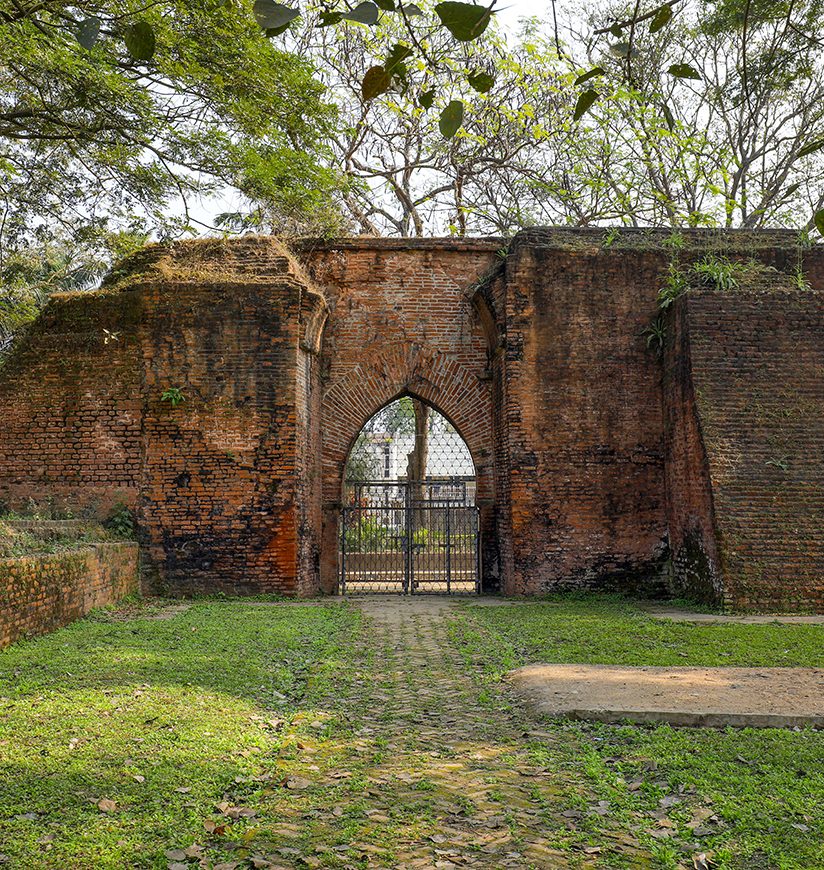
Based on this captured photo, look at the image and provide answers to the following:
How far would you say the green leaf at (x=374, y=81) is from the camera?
6.65 feet

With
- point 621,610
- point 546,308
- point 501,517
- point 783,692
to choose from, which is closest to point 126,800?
point 783,692

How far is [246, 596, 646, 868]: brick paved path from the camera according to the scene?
2949mm

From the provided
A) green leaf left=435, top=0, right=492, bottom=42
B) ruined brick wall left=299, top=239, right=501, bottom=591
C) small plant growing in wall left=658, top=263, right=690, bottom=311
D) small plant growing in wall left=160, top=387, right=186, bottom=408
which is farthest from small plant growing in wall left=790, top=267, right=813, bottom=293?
green leaf left=435, top=0, right=492, bottom=42

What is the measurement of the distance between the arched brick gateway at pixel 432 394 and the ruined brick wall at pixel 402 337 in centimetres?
3

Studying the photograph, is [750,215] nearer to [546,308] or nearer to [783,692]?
[546,308]

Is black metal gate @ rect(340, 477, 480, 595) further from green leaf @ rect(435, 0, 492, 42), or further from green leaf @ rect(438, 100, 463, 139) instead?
green leaf @ rect(435, 0, 492, 42)

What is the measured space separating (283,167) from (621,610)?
6486 mm

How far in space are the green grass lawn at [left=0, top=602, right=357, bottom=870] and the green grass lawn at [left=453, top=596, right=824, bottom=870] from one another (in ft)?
4.80

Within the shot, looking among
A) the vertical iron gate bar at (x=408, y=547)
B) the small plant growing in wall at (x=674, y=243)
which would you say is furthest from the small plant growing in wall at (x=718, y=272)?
the vertical iron gate bar at (x=408, y=547)

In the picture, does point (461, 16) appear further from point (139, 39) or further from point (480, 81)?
point (139, 39)

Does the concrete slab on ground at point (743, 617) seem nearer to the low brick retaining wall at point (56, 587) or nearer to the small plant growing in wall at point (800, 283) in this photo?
the small plant growing in wall at point (800, 283)

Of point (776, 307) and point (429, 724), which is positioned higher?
point (776, 307)

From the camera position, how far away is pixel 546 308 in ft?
35.8

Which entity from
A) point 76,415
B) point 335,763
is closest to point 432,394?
point 76,415
